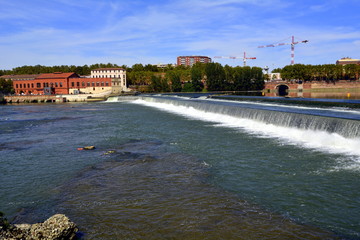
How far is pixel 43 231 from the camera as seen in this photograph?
7.76m

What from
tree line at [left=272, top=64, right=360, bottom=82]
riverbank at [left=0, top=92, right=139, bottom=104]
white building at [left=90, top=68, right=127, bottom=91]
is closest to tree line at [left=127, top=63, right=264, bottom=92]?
tree line at [left=272, top=64, right=360, bottom=82]

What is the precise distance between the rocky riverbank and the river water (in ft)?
2.20

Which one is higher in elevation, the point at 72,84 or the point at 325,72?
the point at 325,72

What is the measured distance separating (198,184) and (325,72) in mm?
123784

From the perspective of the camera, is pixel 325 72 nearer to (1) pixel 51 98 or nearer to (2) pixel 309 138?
(1) pixel 51 98

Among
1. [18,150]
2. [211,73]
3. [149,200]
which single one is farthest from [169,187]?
[211,73]

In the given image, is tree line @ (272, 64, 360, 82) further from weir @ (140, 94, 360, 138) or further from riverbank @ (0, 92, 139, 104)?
weir @ (140, 94, 360, 138)

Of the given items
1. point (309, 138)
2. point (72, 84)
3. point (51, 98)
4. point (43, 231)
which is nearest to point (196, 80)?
point (72, 84)

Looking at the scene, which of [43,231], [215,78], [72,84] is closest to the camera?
[43,231]

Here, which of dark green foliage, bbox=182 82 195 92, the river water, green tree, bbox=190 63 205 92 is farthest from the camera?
dark green foliage, bbox=182 82 195 92

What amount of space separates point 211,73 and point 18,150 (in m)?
107

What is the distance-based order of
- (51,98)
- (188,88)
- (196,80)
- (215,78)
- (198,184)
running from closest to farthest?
(198,184) → (51,98) → (215,78) → (196,80) → (188,88)

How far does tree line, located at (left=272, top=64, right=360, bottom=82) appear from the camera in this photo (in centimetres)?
12015

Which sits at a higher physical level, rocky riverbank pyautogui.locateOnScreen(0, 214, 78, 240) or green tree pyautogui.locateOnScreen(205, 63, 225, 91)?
green tree pyautogui.locateOnScreen(205, 63, 225, 91)
